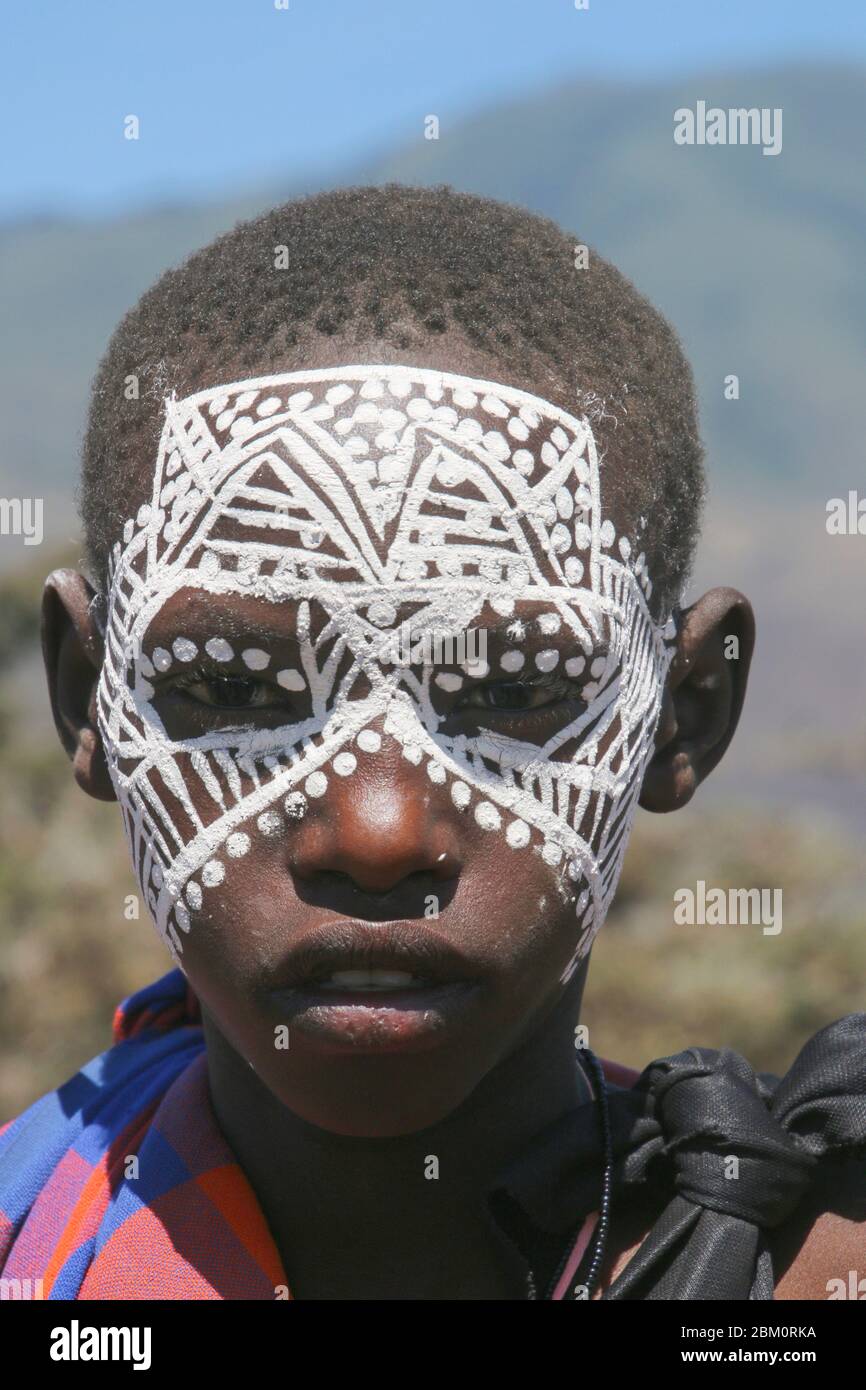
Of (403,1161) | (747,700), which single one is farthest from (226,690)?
(747,700)

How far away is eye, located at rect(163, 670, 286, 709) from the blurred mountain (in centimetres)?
5305

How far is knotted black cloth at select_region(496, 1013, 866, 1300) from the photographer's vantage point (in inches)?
89.3

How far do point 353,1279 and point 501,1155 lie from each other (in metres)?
0.28

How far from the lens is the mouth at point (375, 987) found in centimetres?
214

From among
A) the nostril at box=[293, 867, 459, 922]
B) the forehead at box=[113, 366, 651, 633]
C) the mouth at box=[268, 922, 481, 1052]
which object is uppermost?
the forehead at box=[113, 366, 651, 633]

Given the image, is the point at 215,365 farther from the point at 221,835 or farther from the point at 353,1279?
the point at 353,1279

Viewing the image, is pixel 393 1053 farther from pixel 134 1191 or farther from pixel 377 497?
pixel 377 497

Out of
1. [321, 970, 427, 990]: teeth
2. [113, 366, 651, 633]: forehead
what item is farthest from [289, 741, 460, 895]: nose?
[113, 366, 651, 633]: forehead

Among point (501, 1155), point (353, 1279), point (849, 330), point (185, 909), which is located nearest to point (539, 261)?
point (185, 909)

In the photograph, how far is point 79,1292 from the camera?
96.0 inches

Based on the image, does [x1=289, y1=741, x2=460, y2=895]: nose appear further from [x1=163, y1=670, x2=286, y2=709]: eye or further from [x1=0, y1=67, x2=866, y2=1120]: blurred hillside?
[x1=0, y1=67, x2=866, y2=1120]: blurred hillside

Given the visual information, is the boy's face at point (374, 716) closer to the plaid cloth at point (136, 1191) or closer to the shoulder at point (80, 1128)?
the plaid cloth at point (136, 1191)

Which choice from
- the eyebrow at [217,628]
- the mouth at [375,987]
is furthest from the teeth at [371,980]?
the eyebrow at [217,628]

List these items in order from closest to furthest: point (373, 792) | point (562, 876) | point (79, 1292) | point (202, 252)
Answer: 1. point (373, 792)
2. point (562, 876)
3. point (79, 1292)
4. point (202, 252)
